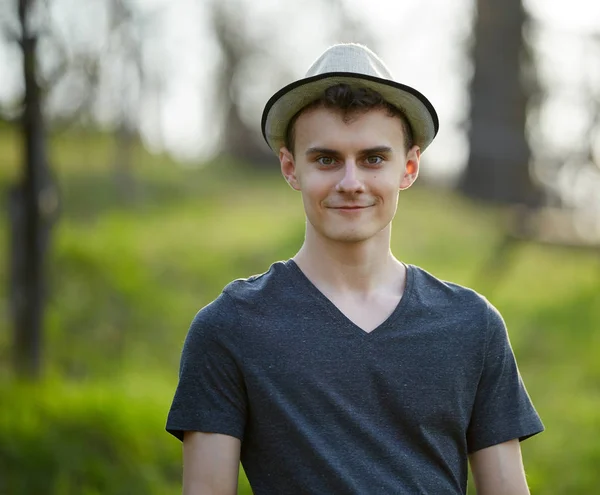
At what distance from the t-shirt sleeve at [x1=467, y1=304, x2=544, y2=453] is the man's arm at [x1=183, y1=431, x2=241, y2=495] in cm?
69

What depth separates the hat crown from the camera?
2.54m

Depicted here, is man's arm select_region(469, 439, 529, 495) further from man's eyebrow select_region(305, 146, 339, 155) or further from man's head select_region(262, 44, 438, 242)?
man's eyebrow select_region(305, 146, 339, 155)

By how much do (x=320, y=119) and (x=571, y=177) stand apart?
649cm

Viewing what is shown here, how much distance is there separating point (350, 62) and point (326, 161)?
0.28m

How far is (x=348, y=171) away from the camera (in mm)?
2500

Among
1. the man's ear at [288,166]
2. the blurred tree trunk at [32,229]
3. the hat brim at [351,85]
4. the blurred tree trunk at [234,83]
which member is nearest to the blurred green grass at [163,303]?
the blurred tree trunk at [32,229]

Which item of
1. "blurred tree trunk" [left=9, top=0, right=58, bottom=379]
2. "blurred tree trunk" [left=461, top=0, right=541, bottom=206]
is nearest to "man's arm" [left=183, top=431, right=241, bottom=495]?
"blurred tree trunk" [left=9, top=0, right=58, bottom=379]

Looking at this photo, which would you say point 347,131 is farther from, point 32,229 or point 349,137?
point 32,229

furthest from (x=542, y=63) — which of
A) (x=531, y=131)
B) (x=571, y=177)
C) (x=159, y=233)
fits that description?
(x=159, y=233)

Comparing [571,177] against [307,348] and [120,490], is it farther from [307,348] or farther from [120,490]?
[307,348]

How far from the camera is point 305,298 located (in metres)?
2.57

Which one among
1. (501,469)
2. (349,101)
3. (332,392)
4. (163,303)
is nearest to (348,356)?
(332,392)

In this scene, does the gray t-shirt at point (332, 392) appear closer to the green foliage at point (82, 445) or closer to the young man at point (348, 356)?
the young man at point (348, 356)

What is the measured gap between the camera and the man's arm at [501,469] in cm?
260
